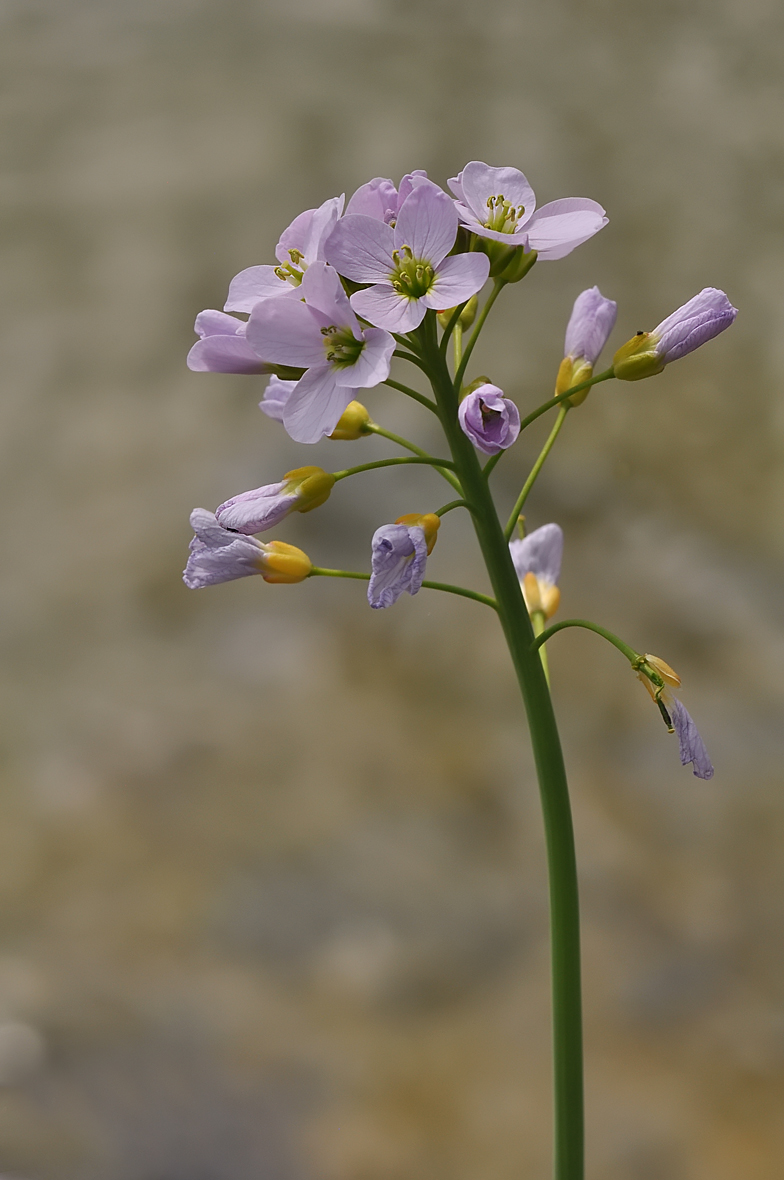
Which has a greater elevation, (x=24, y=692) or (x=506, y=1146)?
(x=24, y=692)

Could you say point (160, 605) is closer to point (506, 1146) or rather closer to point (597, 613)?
point (597, 613)

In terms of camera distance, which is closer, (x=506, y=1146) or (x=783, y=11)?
(x=506, y=1146)

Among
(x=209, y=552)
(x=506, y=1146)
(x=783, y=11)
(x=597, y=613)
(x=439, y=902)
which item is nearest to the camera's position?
(x=209, y=552)

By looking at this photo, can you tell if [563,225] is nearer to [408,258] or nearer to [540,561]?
[408,258]

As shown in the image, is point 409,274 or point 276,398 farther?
point 276,398

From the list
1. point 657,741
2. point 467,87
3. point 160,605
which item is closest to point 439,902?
point 657,741

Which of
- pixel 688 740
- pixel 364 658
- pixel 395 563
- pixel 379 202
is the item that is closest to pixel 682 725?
pixel 688 740
